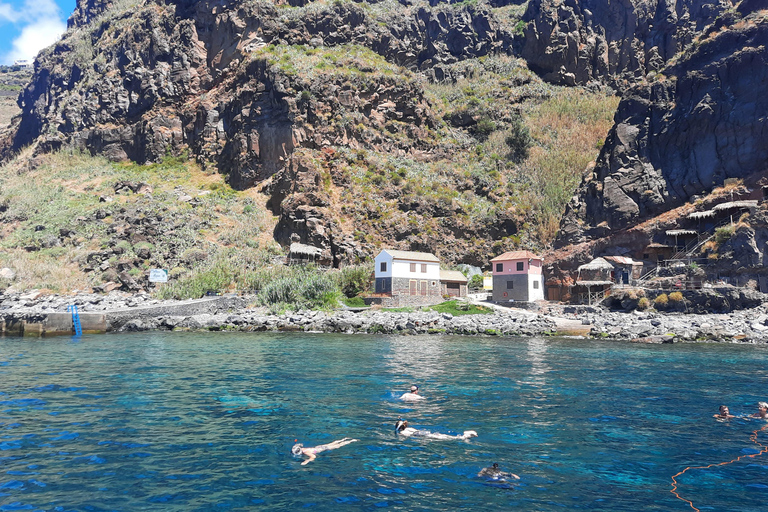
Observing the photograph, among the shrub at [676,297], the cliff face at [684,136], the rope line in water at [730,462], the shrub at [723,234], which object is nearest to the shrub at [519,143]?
the cliff face at [684,136]

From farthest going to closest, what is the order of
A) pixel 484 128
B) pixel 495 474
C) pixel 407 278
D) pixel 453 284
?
pixel 484 128 < pixel 453 284 < pixel 407 278 < pixel 495 474

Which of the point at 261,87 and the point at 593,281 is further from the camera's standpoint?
the point at 261,87

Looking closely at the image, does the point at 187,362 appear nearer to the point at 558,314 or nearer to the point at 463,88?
the point at 558,314

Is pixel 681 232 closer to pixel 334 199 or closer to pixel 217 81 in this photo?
pixel 334 199

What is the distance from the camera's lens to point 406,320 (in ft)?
149

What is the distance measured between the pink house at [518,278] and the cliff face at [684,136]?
771 cm

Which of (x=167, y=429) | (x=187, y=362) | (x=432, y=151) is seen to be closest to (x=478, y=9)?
(x=432, y=151)

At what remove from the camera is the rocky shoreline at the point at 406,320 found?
38.3 m

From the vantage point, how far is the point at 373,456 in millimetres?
12320

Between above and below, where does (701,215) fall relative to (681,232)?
above

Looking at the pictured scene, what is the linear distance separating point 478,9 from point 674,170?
287 ft

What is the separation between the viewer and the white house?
56.8m

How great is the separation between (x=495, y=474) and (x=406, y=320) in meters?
34.5

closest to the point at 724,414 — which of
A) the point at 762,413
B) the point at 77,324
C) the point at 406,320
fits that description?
the point at 762,413
